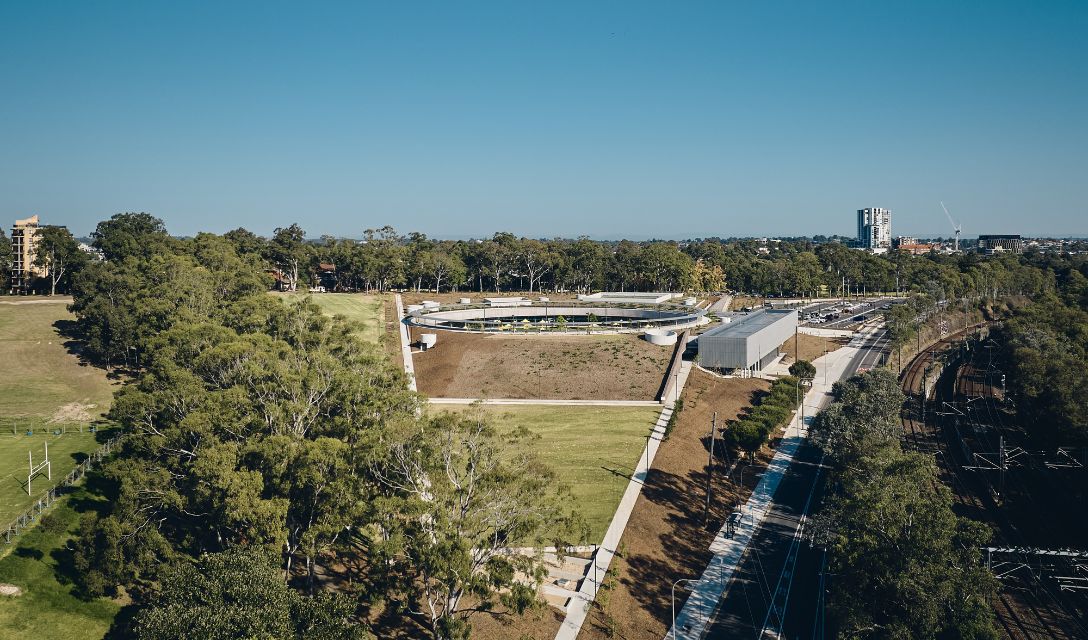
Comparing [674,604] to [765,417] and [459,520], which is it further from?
[765,417]

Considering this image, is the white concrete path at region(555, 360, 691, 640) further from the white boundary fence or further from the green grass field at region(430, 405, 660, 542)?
the white boundary fence

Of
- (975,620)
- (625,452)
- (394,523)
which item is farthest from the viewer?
(625,452)

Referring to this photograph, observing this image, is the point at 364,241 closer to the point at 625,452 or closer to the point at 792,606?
the point at 625,452

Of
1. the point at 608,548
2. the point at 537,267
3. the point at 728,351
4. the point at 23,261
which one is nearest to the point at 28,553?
the point at 608,548

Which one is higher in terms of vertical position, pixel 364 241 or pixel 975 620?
pixel 364 241

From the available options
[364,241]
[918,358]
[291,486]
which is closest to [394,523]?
[291,486]
